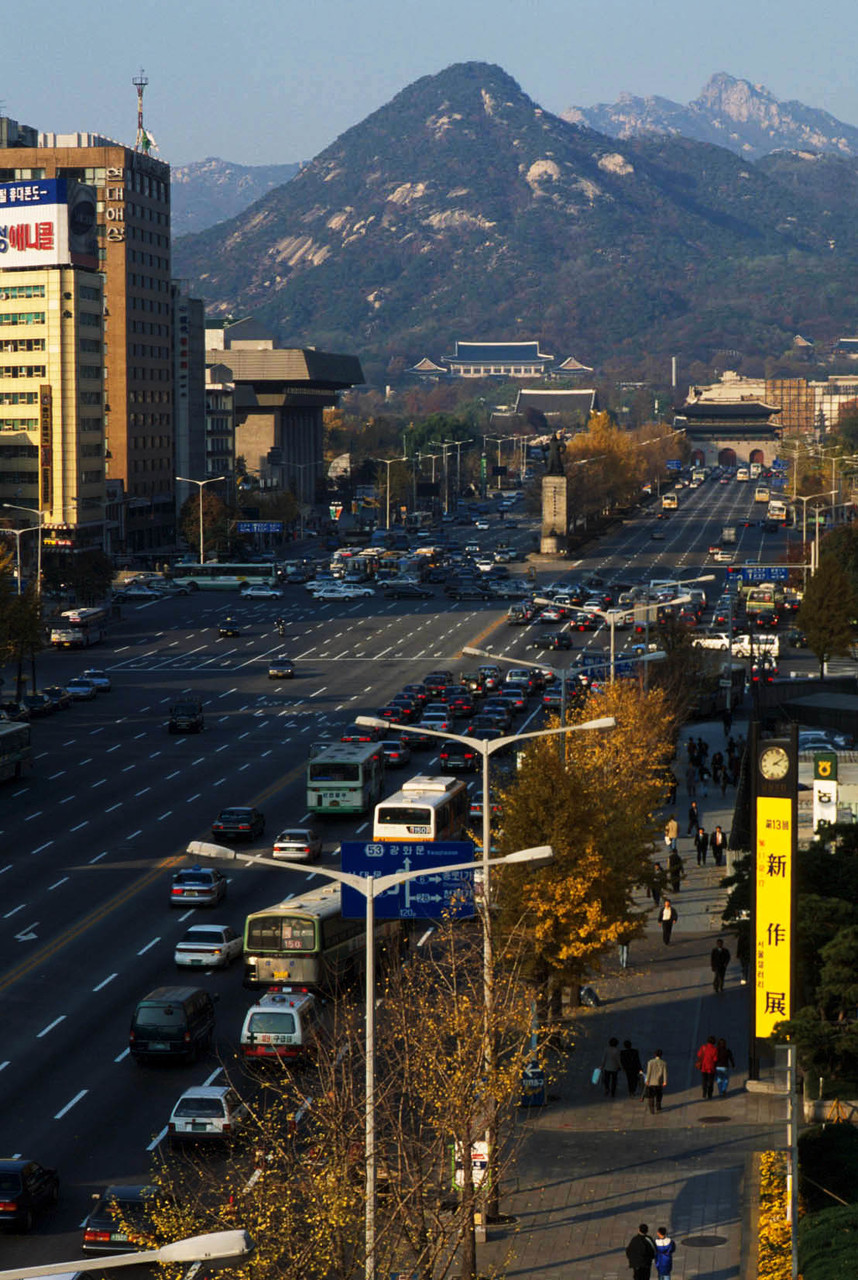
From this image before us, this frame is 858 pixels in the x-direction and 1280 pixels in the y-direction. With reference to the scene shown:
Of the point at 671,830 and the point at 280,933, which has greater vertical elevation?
the point at 280,933

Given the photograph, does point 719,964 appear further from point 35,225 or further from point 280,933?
point 35,225

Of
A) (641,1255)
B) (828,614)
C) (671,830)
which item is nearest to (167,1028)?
(641,1255)

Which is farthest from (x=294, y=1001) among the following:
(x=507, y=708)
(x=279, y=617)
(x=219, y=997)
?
(x=279, y=617)

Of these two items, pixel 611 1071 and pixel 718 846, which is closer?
pixel 611 1071

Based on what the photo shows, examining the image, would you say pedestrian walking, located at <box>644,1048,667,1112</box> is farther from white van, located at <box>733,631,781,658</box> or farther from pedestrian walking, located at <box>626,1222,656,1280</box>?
white van, located at <box>733,631,781,658</box>

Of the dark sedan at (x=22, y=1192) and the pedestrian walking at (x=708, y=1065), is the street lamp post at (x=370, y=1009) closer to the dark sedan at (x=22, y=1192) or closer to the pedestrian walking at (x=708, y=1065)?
the dark sedan at (x=22, y=1192)

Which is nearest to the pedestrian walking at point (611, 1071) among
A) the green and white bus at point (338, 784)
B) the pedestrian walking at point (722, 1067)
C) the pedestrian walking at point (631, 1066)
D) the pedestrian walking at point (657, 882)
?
the pedestrian walking at point (631, 1066)
